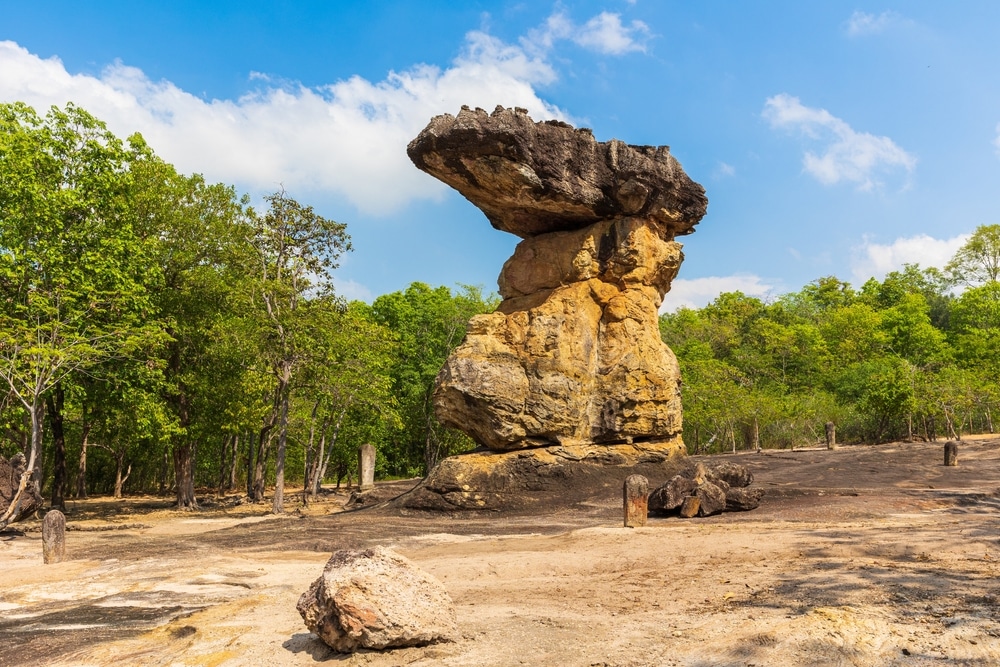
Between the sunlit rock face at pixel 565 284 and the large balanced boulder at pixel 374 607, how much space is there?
46.6ft

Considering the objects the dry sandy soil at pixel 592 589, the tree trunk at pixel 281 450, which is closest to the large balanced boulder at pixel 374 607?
the dry sandy soil at pixel 592 589

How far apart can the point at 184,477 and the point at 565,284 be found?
595 inches

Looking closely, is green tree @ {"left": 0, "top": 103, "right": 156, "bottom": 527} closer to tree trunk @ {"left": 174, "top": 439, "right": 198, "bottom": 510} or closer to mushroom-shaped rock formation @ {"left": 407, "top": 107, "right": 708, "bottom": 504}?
tree trunk @ {"left": 174, "top": 439, "right": 198, "bottom": 510}

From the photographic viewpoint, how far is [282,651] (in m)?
6.64

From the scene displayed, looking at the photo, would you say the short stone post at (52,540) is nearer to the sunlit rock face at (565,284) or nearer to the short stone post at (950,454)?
the sunlit rock face at (565,284)

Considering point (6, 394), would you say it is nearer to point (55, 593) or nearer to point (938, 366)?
point (55, 593)

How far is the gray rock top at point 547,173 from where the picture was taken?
20.4 m

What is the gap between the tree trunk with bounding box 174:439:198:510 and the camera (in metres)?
24.9

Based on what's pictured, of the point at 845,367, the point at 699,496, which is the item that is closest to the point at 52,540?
the point at 699,496

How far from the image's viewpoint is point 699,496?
15.3 m

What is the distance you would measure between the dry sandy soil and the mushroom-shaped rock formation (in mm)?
4933

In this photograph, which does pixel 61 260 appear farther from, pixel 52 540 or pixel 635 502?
pixel 635 502

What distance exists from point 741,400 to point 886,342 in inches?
788

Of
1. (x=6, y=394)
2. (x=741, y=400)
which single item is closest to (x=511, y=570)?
(x=6, y=394)
